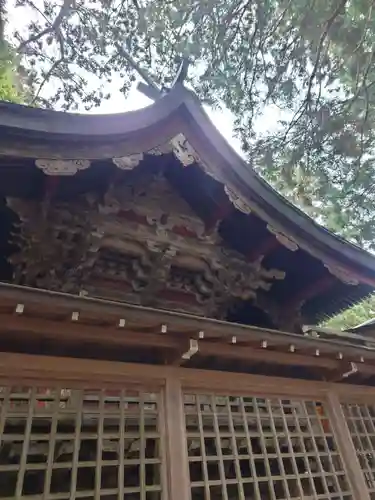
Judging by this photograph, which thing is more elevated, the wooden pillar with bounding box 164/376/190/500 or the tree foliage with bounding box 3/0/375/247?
the tree foliage with bounding box 3/0/375/247

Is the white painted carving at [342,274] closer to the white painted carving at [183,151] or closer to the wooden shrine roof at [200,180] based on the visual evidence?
the wooden shrine roof at [200,180]

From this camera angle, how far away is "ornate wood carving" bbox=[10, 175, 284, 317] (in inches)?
146

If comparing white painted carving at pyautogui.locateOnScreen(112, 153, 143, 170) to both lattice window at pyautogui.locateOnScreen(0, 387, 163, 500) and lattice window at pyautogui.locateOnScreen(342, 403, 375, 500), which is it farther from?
lattice window at pyautogui.locateOnScreen(342, 403, 375, 500)

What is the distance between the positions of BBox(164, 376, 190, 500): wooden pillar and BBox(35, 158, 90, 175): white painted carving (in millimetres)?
1977

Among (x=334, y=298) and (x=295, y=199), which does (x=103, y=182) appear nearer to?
(x=334, y=298)

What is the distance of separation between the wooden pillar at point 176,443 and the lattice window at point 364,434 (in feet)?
7.00

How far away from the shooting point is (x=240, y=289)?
489 centimetres

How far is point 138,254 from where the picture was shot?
4.32 metres

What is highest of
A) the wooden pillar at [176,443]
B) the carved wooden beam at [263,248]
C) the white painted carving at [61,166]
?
the carved wooden beam at [263,248]

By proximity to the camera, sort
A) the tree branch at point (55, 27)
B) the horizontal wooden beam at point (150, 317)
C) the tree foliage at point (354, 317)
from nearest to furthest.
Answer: the horizontal wooden beam at point (150, 317) < the tree branch at point (55, 27) < the tree foliage at point (354, 317)

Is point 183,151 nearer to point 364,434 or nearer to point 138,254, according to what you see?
point 138,254

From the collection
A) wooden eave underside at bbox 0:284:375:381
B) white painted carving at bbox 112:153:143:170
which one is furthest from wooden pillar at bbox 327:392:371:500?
white painted carving at bbox 112:153:143:170

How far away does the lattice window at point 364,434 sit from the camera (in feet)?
12.9

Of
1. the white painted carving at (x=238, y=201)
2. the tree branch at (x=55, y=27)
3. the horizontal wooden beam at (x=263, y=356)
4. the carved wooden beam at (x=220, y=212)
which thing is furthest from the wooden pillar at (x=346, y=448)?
the tree branch at (x=55, y=27)
